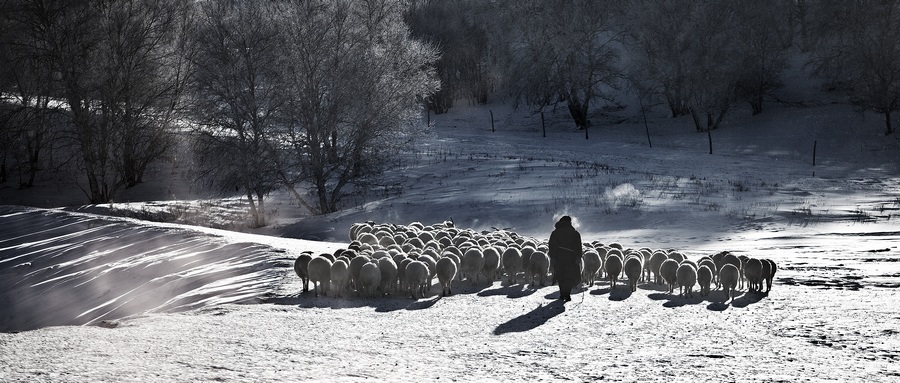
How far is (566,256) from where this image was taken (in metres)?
14.8

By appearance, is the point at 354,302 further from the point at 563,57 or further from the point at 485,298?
the point at 563,57

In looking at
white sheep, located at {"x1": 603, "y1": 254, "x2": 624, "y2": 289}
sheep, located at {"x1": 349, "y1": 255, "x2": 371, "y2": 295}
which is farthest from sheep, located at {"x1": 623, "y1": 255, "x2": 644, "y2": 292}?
sheep, located at {"x1": 349, "y1": 255, "x2": 371, "y2": 295}

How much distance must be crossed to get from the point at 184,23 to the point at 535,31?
28.6 metres

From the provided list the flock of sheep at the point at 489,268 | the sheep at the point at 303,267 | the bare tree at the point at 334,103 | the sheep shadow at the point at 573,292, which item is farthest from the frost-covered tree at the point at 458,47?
the sheep at the point at 303,267

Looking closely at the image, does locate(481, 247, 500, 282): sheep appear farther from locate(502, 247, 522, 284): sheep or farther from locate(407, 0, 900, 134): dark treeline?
locate(407, 0, 900, 134): dark treeline

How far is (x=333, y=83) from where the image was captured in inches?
1371

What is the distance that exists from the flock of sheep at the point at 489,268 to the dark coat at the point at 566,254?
72 centimetres

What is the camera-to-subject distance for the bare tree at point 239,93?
107 ft

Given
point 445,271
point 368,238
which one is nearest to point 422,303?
point 445,271

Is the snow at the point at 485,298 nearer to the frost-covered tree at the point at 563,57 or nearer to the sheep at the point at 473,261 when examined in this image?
the sheep at the point at 473,261

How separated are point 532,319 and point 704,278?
12.4ft

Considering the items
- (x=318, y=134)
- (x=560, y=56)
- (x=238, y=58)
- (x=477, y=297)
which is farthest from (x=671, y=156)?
(x=477, y=297)

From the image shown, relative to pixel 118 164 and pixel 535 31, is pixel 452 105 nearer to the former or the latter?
pixel 535 31

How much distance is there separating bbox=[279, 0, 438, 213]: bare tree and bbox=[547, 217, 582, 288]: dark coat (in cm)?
2082
